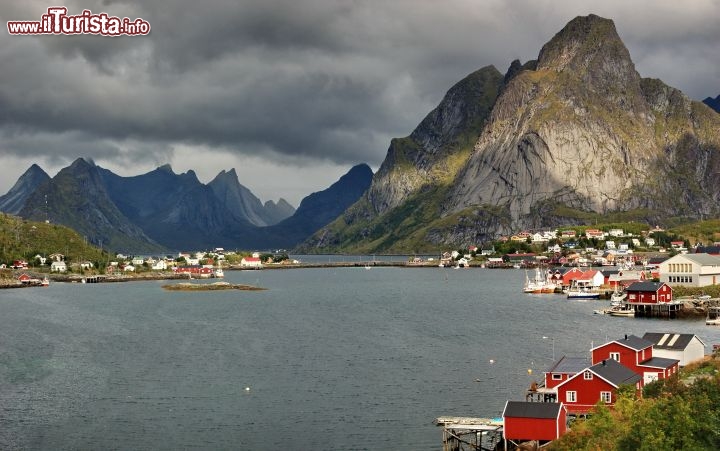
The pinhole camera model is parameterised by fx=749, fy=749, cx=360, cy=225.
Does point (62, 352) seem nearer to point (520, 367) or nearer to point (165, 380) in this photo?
point (165, 380)

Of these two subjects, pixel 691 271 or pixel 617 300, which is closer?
pixel 617 300

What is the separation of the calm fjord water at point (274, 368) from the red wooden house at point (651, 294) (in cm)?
800

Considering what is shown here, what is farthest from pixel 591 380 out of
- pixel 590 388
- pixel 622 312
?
pixel 622 312

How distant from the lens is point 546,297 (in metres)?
147

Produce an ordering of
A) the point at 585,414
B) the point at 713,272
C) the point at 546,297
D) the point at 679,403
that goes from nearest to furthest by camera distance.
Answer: the point at 679,403
the point at 585,414
the point at 713,272
the point at 546,297

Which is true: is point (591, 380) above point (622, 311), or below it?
below

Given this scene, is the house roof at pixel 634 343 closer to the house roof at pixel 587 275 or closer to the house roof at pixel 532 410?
the house roof at pixel 532 410

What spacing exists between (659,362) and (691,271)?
77549 millimetres

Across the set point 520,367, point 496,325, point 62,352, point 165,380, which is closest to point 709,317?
point 496,325

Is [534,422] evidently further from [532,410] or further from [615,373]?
[615,373]

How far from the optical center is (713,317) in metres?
107

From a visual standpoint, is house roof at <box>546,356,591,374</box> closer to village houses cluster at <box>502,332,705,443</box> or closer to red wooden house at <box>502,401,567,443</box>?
village houses cluster at <box>502,332,705,443</box>

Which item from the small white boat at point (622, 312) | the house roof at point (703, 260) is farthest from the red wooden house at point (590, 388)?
the house roof at point (703, 260)

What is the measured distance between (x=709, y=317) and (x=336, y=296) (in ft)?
241
